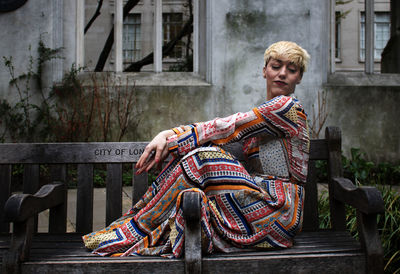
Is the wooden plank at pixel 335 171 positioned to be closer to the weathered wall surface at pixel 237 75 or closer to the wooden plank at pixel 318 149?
the wooden plank at pixel 318 149

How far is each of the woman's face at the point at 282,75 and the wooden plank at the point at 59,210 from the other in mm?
1286

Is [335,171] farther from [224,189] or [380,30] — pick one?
[380,30]

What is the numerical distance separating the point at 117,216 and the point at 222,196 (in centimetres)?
82

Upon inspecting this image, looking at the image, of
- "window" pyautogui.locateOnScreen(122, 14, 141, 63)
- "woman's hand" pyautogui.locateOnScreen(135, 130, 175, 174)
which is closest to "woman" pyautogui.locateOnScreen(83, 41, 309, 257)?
"woman's hand" pyautogui.locateOnScreen(135, 130, 175, 174)

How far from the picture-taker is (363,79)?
6098mm

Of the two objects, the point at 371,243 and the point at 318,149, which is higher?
the point at 318,149

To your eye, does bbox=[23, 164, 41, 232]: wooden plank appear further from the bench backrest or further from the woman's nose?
the woman's nose

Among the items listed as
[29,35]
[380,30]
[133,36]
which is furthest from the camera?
[380,30]

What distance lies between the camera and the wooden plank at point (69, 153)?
2449 mm

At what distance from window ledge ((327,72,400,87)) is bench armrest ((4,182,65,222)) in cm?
445

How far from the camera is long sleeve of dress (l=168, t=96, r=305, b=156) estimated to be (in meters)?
2.03

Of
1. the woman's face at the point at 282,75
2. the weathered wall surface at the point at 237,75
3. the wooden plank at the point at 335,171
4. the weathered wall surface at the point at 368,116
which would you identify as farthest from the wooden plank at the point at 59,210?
the weathered wall surface at the point at 368,116

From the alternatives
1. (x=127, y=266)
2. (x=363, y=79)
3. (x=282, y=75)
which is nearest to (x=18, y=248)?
(x=127, y=266)

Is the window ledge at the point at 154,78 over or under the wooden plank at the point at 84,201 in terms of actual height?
over
